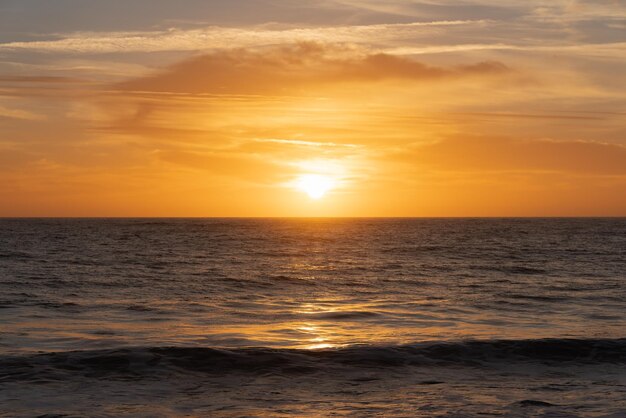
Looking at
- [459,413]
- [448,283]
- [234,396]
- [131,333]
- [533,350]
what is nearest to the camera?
[459,413]

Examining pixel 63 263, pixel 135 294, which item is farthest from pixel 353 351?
pixel 63 263

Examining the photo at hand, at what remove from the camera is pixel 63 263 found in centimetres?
5156

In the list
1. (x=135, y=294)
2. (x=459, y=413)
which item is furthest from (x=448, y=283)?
(x=459, y=413)

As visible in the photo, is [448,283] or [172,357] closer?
[172,357]

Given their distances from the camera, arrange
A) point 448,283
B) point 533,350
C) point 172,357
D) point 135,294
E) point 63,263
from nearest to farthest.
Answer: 1. point 172,357
2. point 533,350
3. point 135,294
4. point 448,283
5. point 63,263

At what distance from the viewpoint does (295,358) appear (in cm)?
1833

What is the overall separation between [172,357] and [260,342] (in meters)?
3.09

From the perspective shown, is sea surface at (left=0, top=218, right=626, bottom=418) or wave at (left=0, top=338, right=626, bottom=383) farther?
wave at (left=0, top=338, right=626, bottom=383)

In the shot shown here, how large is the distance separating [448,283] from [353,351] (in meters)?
21.5

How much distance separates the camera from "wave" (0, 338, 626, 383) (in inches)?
674

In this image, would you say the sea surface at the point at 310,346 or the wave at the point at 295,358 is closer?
the sea surface at the point at 310,346

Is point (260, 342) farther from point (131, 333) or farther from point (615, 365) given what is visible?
point (615, 365)

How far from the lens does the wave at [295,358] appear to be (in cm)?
1712

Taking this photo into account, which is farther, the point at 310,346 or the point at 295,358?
the point at 310,346
